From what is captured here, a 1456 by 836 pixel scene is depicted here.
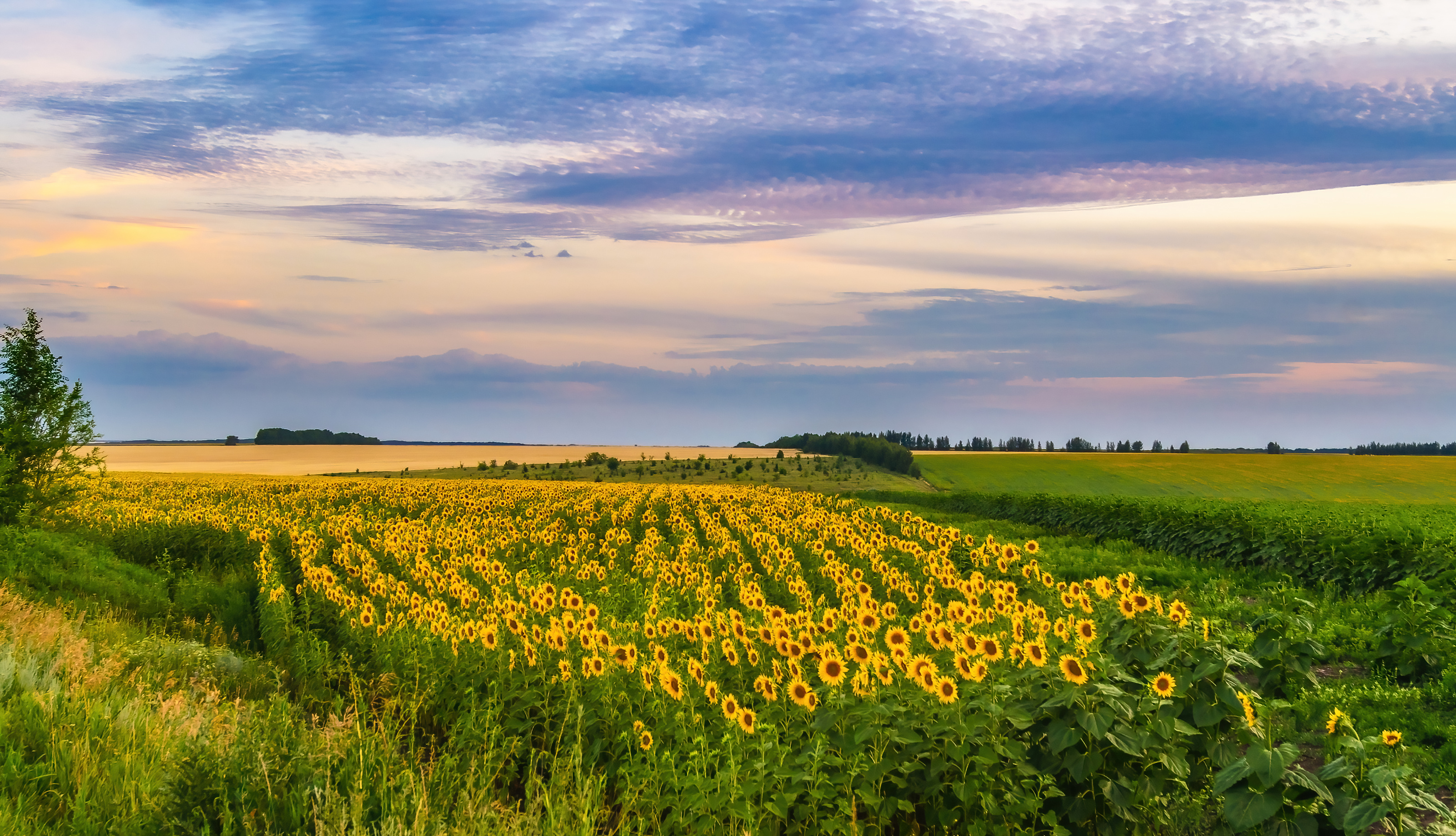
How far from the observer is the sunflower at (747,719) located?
5.75m

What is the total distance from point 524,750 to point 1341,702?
864 cm

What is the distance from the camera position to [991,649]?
238 inches

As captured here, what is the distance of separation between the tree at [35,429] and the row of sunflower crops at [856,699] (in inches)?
409

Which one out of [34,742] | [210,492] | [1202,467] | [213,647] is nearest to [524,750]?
[34,742]

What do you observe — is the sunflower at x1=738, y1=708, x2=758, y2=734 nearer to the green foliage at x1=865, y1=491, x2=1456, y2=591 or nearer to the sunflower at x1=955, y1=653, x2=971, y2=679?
the sunflower at x1=955, y1=653, x2=971, y2=679

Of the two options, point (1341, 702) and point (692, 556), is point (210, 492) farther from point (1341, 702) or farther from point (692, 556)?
point (1341, 702)

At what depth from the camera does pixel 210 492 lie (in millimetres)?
34344

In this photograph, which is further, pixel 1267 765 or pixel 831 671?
pixel 831 671

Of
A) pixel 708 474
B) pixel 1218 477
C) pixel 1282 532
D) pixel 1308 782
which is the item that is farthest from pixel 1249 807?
pixel 1218 477

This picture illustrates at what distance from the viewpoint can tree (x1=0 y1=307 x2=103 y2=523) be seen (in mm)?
18875

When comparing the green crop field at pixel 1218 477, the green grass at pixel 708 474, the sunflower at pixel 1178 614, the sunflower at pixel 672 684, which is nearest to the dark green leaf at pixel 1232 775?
the sunflower at pixel 1178 614

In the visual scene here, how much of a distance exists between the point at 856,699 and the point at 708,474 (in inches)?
2035

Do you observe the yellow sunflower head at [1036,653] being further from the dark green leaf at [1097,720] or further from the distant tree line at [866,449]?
the distant tree line at [866,449]

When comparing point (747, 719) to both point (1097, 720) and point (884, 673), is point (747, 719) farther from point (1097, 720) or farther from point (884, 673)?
point (1097, 720)
